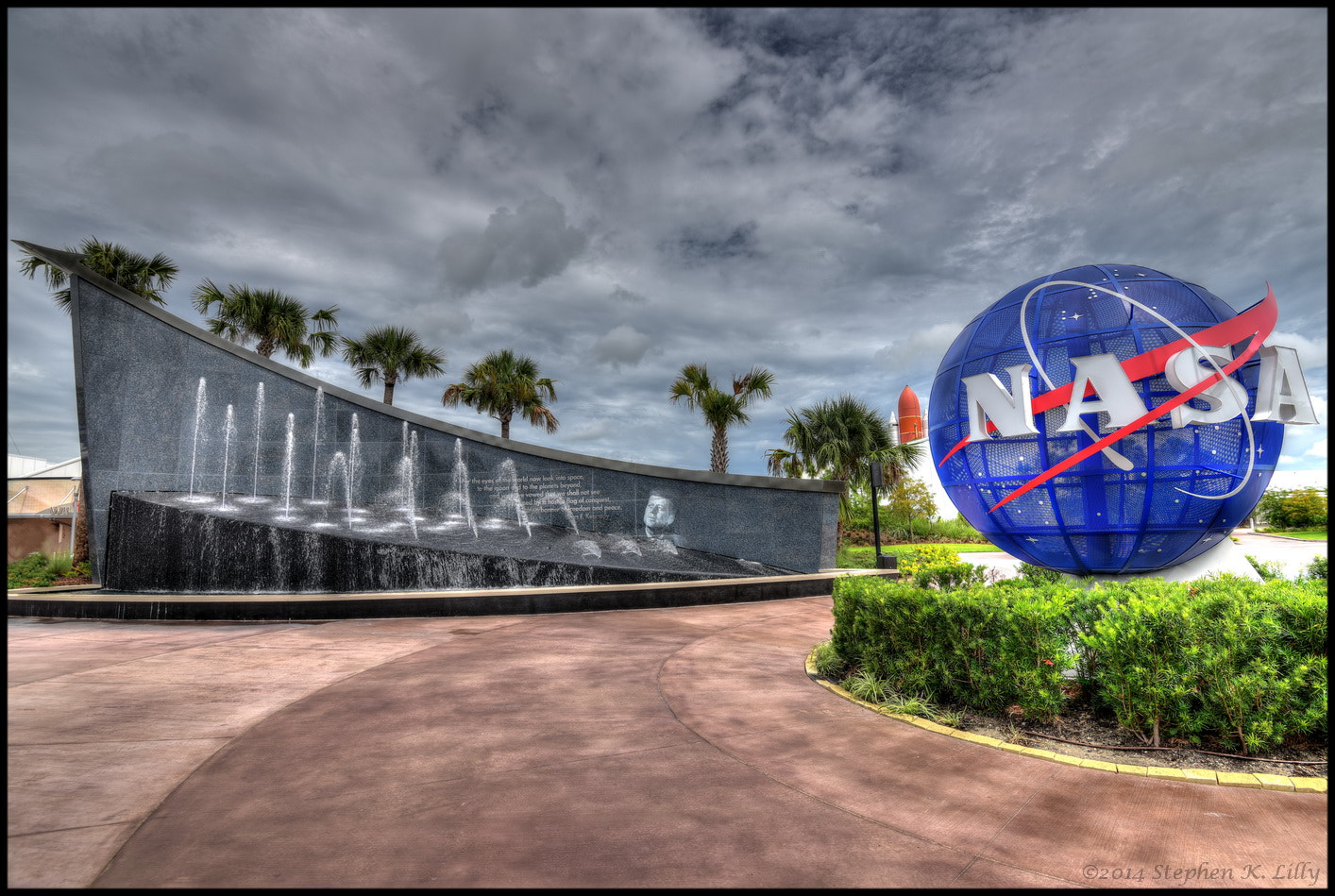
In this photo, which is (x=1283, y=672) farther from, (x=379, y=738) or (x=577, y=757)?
(x=379, y=738)

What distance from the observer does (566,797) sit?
430cm

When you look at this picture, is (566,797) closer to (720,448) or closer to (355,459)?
(355,459)

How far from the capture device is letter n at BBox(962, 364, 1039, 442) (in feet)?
25.9

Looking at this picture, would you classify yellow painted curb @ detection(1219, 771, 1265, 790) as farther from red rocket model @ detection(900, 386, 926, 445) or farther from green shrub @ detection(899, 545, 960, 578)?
red rocket model @ detection(900, 386, 926, 445)

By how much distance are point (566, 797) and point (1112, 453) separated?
7258 millimetres

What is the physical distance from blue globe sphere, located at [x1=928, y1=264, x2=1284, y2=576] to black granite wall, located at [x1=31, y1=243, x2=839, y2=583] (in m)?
9.62

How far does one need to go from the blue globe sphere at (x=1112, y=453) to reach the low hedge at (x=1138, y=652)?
4.72ft

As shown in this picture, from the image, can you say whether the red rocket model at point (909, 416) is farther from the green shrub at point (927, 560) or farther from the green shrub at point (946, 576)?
the green shrub at point (946, 576)

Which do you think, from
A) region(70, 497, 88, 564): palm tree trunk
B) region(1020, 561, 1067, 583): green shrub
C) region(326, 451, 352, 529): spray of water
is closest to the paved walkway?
region(1020, 561, 1067, 583): green shrub

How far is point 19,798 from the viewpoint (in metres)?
4.29

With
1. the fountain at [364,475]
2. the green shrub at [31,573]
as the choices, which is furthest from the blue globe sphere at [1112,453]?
the green shrub at [31,573]

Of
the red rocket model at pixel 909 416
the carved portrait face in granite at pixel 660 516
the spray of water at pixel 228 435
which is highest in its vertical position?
the red rocket model at pixel 909 416

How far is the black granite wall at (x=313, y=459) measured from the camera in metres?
18.3

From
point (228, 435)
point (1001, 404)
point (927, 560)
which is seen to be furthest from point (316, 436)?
point (1001, 404)
